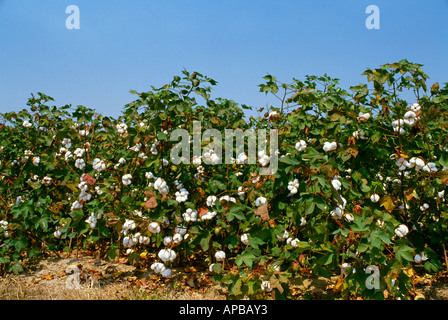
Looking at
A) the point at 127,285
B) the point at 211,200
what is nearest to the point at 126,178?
the point at 211,200

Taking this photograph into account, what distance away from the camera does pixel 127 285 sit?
119 inches

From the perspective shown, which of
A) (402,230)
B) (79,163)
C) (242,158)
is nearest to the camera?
(402,230)

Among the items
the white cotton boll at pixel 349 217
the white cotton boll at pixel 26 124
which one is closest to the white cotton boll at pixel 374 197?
the white cotton boll at pixel 349 217

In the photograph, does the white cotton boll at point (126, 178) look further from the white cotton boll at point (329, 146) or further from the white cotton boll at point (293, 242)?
the white cotton boll at point (329, 146)

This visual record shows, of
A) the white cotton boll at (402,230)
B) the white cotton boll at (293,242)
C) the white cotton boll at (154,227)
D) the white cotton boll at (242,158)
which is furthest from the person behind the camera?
the white cotton boll at (242,158)

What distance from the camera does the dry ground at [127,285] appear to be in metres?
2.81

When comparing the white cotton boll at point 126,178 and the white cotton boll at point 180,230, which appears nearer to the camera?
the white cotton boll at point 180,230

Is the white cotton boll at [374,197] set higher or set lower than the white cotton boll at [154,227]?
higher

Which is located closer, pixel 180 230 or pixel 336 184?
pixel 336 184

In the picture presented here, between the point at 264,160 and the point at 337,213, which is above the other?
the point at 264,160

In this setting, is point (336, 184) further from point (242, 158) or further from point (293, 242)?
point (242, 158)

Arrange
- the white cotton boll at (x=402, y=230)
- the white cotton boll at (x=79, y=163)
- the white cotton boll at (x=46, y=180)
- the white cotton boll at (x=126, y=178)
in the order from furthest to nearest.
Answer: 1. the white cotton boll at (x=46, y=180)
2. the white cotton boll at (x=79, y=163)
3. the white cotton boll at (x=126, y=178)
4. the white cotton boll at (x=402, y=230)
